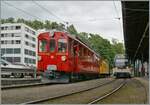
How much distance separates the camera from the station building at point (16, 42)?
317ft

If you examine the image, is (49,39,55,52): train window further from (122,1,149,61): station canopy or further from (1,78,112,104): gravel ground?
(1,78,112,104): gravel ground

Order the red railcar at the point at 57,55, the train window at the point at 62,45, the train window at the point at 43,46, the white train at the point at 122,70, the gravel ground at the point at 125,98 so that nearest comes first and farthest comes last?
1. the gravel ground at the point at 125,98
2. the red railcar at the point at 57,55
3. the train window at the point at 62,45
4. the train window at the point at 43,46
5. the white train at the point at 122,70

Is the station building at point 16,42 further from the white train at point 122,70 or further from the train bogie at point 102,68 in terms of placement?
the white train at point 122,70

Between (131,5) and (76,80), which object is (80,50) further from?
(131,5)

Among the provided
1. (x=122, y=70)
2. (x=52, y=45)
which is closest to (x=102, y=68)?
(x=122, y=70)

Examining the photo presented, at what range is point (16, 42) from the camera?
327 ft

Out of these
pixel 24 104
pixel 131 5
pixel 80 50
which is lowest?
pixel 24 104

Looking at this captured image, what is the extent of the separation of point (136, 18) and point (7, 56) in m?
65.4

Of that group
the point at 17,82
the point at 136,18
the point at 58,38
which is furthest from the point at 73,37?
the point at 136,18

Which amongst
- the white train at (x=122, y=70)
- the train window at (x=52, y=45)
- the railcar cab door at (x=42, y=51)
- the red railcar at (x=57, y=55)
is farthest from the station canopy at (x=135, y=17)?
the white train at (x=122, y=70)

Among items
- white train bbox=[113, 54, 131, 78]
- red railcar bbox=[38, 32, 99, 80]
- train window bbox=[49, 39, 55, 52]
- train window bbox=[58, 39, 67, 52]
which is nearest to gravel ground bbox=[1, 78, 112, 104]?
red railcar bbox=[38, 32, 99, 80]

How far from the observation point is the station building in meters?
96.7

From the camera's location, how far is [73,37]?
27.9m

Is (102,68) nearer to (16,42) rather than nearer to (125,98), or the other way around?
(125,98)
